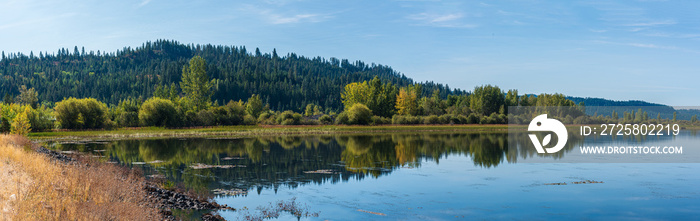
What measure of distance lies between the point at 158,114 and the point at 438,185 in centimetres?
8234

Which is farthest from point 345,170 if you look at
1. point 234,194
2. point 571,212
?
point 571,212

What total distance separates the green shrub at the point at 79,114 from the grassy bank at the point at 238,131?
17.1 feet

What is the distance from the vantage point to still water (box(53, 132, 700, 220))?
65.4 ft

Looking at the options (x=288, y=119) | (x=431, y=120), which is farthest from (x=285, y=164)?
(x=431, y=120)

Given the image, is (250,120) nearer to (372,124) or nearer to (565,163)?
(372,124)

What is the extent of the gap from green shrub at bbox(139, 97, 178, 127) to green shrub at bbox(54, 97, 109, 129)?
797cm

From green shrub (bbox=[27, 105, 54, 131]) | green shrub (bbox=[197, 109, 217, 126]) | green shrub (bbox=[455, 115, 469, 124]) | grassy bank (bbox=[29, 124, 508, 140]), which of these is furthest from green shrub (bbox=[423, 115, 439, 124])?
green shrub (bbox=[27, 105, 54, 131])

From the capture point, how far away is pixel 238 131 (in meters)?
92.7

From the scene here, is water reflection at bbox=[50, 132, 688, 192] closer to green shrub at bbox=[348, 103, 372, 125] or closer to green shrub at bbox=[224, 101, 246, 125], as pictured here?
green shrub at bbox=[224, 101, 246, 125]

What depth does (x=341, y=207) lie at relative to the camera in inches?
823

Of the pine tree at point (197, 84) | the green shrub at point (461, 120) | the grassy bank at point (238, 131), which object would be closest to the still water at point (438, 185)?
the grassy bank at point (238, 131)

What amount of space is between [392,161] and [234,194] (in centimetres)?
1863

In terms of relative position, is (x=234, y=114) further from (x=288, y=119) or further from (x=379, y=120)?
(x=379, y=120)

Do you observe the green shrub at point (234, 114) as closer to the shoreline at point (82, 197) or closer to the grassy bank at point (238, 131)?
the grassy bank at point (238, 131)
